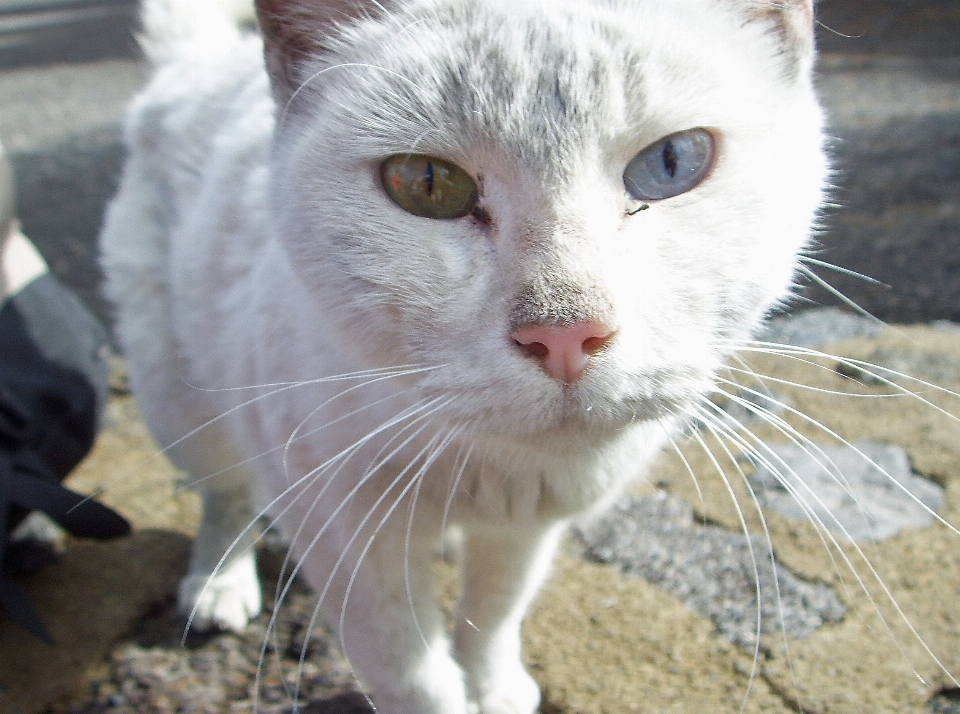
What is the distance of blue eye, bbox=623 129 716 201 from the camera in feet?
3.43

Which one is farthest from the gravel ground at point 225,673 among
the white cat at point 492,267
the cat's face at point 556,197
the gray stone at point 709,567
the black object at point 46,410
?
the cat's face at point 556,197

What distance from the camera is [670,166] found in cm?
105

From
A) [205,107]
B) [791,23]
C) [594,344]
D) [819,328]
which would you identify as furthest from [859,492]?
[205,107]

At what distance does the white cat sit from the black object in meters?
0.48

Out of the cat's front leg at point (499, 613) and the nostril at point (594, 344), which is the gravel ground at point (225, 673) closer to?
the cat's front leg at point (499, 613)

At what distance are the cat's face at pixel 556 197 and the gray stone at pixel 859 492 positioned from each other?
0.90 meters

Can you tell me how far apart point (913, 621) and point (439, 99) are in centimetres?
134

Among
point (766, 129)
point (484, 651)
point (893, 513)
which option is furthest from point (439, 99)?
point (893, 513)

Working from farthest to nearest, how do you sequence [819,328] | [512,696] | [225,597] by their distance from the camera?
[819,328] < [225,597] < [512,696]

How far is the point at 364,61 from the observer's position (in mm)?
1201

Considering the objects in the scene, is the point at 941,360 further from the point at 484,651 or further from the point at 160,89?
the point at 160,89

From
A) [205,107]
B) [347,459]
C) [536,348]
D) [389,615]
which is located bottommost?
[389,615]

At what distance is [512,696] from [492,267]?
95 centimetres

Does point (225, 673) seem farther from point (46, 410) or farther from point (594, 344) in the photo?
point (594, 344)
